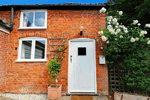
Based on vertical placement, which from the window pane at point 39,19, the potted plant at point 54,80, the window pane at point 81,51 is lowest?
the potted plant at point 54,80

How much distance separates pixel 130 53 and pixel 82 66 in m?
2.22

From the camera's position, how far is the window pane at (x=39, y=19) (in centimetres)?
495

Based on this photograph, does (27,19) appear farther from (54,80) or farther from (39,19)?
(54,80)

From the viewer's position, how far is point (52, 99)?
3686 mm

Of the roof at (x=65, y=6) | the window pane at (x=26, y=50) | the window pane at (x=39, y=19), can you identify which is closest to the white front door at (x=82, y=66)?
the roof at (x=65, y=6)

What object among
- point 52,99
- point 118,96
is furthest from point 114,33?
point 52,99

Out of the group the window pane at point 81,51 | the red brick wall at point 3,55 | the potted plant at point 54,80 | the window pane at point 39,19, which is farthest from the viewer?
the window pane at point 39,19

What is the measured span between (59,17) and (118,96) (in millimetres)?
4456

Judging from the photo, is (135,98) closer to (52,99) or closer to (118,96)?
(118,96)

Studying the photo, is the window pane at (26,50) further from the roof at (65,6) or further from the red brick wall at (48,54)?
the roof at (65,6)

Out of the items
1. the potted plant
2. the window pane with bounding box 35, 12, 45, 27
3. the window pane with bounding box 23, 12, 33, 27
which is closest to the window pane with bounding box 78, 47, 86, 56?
the potted plant

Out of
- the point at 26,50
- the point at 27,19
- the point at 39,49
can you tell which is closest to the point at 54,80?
the point at 39,49

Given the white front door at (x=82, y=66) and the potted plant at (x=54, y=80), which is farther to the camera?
the white front door at (x=82, y=66)

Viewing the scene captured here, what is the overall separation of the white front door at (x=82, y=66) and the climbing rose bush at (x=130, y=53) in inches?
29.1
